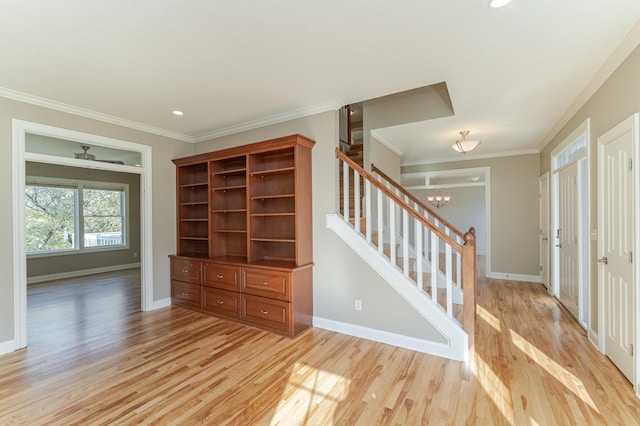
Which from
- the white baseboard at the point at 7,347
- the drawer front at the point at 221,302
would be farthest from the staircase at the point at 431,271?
the white baseboard at the point at 7,347

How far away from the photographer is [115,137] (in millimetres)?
3854

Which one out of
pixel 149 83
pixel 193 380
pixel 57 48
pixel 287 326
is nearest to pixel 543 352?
pixel 287 326

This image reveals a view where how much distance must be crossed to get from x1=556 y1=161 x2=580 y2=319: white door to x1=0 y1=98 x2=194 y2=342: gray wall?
5.49 m

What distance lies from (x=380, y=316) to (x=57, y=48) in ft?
12.0

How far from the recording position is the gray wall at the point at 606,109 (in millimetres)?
2160

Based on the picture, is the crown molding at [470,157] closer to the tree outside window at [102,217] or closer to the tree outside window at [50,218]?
the tree outside window at [102,217]

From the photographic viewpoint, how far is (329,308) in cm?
343

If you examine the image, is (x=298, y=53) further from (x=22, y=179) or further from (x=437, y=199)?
(x=437, y=199)

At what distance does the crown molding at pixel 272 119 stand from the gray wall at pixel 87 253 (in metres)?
3.90

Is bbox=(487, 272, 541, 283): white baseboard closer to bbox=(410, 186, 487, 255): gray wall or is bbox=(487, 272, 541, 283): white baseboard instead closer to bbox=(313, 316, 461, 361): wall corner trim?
bbox=(313, 316, 461, 361): wall corner trim

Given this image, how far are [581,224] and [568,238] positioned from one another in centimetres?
61

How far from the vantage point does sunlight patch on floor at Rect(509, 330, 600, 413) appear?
211 cm

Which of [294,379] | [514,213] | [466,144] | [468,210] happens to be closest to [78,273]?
A: [294,379]

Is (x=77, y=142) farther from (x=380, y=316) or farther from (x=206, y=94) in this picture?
(x=380, y=316)
